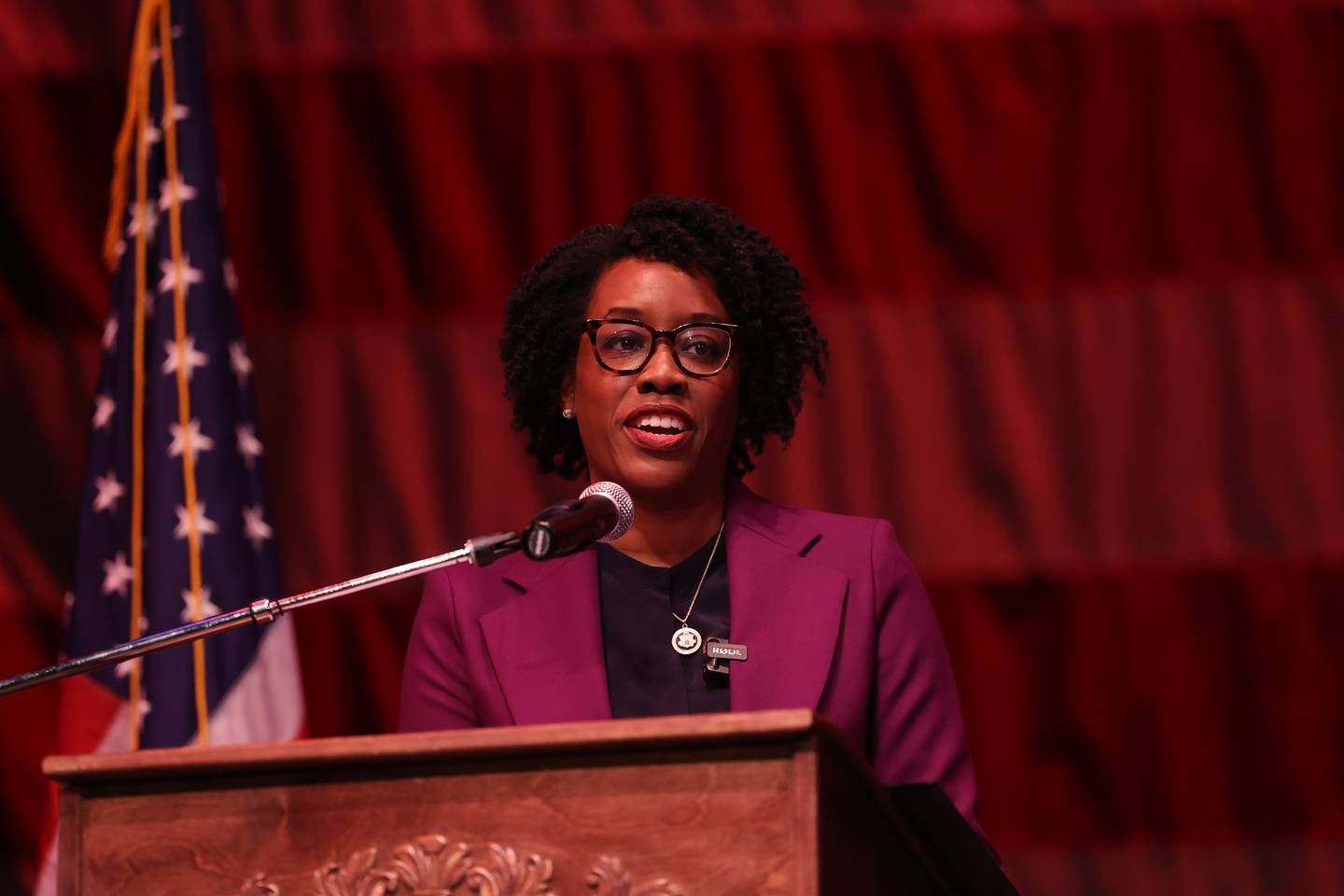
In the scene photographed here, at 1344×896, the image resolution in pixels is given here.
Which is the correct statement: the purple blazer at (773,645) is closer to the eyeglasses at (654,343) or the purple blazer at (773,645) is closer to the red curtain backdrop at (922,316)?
the eyeglasses at (654,343)

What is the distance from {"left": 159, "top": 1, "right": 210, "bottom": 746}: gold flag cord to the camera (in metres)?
2.92

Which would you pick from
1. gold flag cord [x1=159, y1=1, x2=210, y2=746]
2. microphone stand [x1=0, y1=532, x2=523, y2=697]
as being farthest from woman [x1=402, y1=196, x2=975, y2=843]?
gold flag cord [x1=159, y1=1, x2=210, y2=746]

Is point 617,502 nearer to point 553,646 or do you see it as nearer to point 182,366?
point 553,646

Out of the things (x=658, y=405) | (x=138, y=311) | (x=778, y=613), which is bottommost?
(x=778, y=613)

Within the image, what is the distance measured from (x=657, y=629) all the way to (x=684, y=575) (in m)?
0.10

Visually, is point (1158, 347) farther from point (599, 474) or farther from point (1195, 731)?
point (599, 474)

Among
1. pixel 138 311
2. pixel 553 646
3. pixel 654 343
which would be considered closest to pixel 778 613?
pixel 553 646

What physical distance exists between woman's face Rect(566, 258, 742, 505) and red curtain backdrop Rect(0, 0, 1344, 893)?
1.02m

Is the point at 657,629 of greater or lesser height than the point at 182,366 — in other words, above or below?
below

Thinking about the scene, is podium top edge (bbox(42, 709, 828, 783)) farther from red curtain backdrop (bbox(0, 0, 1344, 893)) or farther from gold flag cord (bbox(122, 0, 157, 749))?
red curtain backdrop (bbox(0, 0, 1344, 893))

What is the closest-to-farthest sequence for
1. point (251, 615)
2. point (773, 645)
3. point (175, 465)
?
1. point (251, 615)
2. point (773, 645)
3. point (175, 465)

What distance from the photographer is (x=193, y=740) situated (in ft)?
9.49

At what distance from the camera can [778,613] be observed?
2105mm

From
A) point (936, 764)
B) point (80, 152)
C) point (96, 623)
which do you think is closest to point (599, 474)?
point (936, 764)
